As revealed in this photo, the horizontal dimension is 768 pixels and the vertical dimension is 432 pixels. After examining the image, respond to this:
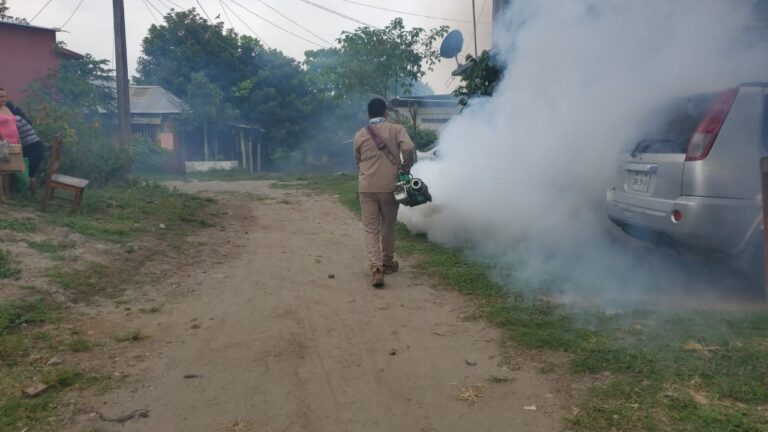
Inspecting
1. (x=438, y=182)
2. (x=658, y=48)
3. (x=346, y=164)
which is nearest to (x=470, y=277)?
(x=438, y=182)

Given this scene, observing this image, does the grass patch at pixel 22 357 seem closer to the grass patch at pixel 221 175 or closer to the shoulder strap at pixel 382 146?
the shoulder strap at pixel 382 146

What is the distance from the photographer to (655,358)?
3.72 meters

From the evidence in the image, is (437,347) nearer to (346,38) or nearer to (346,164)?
(346,38)

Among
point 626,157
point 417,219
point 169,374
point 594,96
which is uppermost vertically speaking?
point 594,96

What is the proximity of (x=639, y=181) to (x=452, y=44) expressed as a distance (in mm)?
7072

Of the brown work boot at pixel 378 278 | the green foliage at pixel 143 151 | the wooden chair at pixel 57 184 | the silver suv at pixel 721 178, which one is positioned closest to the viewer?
the silver suv at pixel 721 178

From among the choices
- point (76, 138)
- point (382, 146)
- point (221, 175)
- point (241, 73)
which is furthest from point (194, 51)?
point (382, 146)

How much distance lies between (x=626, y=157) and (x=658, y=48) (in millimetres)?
1277

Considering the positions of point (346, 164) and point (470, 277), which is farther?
point (346, 164)

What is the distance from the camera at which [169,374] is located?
3.82 m

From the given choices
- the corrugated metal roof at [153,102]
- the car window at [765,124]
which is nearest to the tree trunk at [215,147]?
the corrugated metal roof at [153,102]

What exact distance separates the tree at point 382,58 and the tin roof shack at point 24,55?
10686 millimetres

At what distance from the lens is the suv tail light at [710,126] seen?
4.91 m

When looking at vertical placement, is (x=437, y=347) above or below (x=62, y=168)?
below
